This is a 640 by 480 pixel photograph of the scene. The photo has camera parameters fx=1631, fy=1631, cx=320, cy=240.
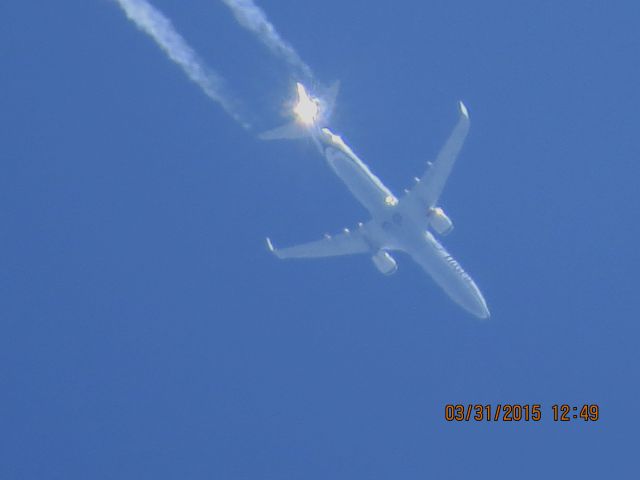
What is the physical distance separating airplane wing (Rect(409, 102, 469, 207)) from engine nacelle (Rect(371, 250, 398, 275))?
4872 millimetres

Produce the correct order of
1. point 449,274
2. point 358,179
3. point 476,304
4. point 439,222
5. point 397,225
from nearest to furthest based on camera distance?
point 358,179, point 439,222, point 397,225, point 449,274, point 476,304

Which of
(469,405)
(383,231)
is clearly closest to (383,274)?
(383,231)

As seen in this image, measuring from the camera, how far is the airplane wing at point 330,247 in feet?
322

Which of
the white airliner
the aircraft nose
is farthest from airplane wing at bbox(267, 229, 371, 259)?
the aircraft nose

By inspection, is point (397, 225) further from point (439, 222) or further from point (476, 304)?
point (476, 304)

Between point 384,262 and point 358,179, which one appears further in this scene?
point 384,262

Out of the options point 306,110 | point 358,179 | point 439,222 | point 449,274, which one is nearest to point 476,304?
point 449,274

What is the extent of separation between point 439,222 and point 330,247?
8.09 metres

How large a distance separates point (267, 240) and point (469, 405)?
16.1m

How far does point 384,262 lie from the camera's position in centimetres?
9756

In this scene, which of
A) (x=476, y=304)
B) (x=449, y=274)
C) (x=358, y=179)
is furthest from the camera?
(x=476, y=304)

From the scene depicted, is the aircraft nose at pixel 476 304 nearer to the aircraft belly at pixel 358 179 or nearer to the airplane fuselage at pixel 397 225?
the airplane fuselage at pixel 397 225

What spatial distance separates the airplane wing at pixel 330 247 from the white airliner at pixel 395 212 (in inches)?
2.4

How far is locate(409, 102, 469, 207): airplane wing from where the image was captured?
3649 inches
